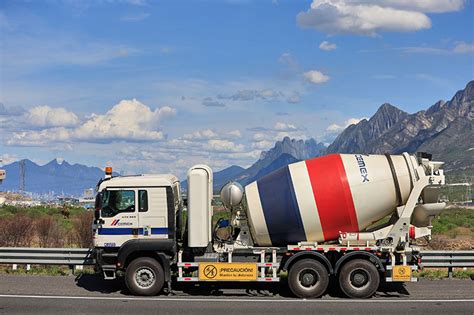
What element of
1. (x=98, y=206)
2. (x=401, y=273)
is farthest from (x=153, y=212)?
(x=401, y=273)

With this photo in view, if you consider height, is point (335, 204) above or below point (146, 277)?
above

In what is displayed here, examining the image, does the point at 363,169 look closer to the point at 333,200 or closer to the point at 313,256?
the point at 333,200

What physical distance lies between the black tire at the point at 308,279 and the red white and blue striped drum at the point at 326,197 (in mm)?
679

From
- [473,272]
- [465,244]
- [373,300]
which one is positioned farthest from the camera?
[465,244]

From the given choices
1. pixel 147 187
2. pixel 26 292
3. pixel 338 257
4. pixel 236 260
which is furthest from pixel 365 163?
pixel 26 292

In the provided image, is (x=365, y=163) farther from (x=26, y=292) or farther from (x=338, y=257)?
(x=26, y=292)

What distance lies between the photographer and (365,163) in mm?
14578

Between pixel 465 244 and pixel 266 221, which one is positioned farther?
pixel 465 244

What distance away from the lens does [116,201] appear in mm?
14352

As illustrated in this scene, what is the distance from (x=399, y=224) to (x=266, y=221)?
10.2 ft

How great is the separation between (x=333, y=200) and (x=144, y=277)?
186 inches

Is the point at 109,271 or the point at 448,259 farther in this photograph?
the point at 448,259

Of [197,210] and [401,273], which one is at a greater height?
[197,210]

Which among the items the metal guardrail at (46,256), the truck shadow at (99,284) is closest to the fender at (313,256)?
the truck shadow at (99,284)
